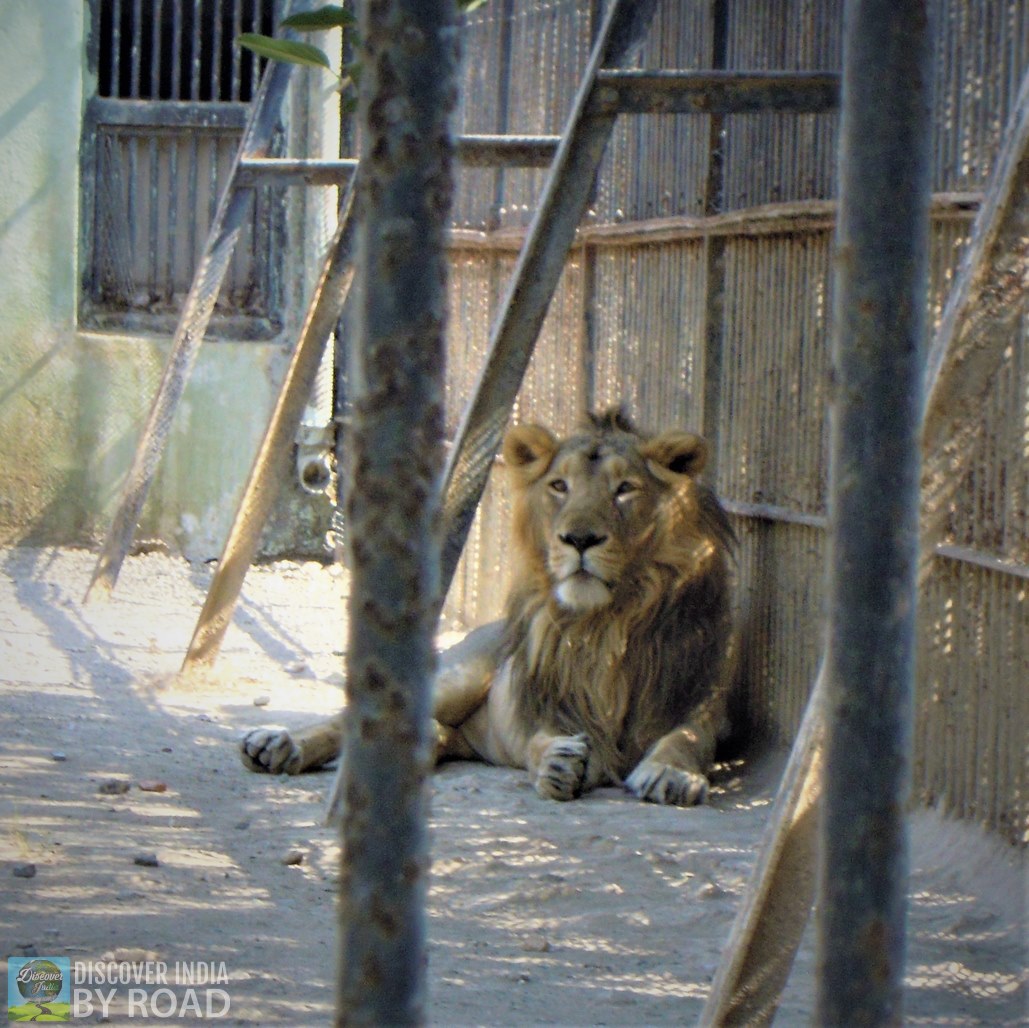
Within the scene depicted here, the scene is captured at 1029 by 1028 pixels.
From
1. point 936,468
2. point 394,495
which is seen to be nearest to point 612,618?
point 936,468

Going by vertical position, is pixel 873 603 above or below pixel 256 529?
above

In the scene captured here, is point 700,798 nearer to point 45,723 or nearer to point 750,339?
point 750,339

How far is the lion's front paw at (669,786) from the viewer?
505cm

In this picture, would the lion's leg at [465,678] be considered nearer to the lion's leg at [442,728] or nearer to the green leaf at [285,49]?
the lion's leg at [442,728]

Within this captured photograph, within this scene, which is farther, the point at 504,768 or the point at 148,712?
the point at 148,712

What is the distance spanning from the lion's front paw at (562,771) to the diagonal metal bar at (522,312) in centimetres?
83

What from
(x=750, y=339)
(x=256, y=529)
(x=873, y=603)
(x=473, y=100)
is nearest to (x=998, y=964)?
(x=873, y=603)

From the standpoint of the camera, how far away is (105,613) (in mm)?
8203

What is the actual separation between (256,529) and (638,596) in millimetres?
1945

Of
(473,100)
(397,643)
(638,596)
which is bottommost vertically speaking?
(638,596)

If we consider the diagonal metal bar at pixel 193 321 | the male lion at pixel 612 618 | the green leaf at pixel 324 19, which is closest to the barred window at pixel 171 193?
the diagonal metal bar at pixel 193 321

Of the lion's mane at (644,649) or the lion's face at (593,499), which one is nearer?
the lion's face at (593,499)

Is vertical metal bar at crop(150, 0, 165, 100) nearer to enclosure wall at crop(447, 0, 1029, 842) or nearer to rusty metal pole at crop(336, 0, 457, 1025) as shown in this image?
enclosure wall at crop(447, 0, 1029, 842)

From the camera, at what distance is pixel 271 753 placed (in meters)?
5.36
